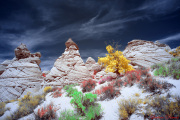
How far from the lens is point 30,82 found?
11.0 meters

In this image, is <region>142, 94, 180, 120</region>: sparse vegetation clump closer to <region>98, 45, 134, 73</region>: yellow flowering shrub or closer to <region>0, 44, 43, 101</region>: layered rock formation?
<region>98, 45, 134, 73</region>: yellow flowering shrub

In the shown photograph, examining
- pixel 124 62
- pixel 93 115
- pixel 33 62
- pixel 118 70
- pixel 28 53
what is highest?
pixel 28 53

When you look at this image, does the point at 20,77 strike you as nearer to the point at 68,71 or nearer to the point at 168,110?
the point at 68,71

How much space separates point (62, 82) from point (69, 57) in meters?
4.18

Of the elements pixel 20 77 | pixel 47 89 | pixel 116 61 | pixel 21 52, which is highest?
pixel 21 52

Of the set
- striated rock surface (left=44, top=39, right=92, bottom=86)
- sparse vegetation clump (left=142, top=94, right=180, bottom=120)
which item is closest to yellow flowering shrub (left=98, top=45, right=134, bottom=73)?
striated rock surface (left=44, top=39, right=92, bottom=86)

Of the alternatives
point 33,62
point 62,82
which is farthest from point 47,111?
point 33,62

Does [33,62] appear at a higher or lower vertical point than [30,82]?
higher

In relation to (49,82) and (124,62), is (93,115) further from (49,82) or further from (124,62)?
(49,82)

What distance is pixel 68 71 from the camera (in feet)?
36.3

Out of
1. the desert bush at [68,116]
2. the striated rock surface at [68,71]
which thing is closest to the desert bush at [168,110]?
the desert bush at [68,116]

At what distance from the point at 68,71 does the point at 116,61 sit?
677 centimetres

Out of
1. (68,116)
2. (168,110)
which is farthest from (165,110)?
(68,116)

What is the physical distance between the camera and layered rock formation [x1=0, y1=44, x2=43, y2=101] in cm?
1002
